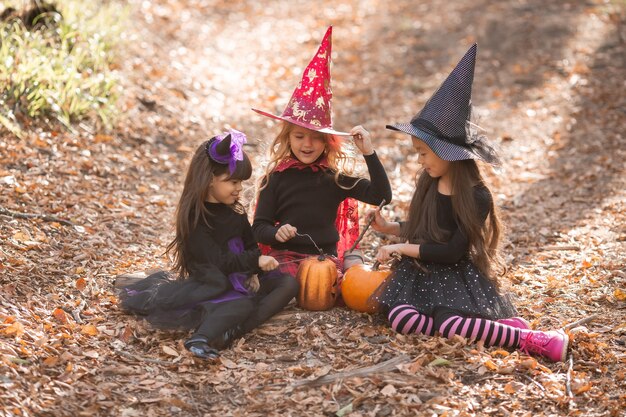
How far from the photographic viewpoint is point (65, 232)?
588 cm

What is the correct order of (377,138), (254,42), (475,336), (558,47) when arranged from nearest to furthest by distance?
(475,336), (377,138), (558,47), (254,42)

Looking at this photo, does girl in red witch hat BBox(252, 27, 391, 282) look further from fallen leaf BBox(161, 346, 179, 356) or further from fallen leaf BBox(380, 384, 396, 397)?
fallen leaf BBox(380, 384, 396, 397)

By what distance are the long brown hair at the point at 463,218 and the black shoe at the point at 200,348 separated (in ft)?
4.78

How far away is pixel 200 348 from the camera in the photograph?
4.35 m

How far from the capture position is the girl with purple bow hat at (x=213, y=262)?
4645 mm

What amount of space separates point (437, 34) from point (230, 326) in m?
9.68

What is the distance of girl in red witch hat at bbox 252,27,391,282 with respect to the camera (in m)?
5.04

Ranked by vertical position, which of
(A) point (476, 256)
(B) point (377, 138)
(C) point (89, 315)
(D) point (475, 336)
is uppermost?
(B) point (377, 138)

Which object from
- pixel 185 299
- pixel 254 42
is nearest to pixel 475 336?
pixel 185 299

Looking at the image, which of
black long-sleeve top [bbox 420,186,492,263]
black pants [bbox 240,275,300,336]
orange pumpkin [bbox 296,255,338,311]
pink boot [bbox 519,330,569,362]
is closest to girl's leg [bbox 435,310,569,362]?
pink boot [bbox 519,330,569,362]

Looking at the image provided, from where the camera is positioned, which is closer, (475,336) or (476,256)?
(475,336)

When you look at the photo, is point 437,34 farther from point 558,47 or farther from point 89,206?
point 89,206

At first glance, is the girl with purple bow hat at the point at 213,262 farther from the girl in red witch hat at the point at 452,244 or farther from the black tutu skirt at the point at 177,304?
the girl in red witch hat at the point at 452,244

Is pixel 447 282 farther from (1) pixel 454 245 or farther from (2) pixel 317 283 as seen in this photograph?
(2) pixel 317 283
